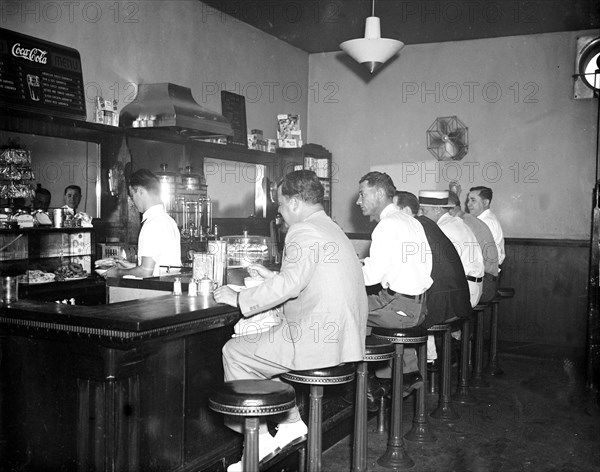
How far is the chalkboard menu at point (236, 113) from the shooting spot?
7.54 meters

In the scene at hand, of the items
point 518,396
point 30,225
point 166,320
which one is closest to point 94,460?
point 166,320

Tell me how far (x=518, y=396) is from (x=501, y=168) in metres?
3.43

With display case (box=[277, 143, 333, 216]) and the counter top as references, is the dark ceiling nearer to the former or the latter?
display case (box=[277, 143, 333, 216])

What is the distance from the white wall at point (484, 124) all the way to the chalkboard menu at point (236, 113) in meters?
1.91

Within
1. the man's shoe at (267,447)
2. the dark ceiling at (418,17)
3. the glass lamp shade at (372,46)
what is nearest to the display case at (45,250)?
the man's shoe at (267,447)

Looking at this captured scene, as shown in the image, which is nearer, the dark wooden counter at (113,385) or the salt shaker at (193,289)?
the dark wooden counter at (113,385)

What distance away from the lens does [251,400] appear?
268 centimetres

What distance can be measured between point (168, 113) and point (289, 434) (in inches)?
118

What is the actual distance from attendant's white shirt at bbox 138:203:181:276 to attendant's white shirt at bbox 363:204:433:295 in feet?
4.46

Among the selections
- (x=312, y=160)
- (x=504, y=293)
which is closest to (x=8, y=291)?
(x=504, y=293)

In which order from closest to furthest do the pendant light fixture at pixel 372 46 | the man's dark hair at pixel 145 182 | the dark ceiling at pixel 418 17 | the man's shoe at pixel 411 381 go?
the man's shoe at pixel 411 381 → the man's dark hair at pixel 145 182 → the pendant light fixture at pixel 372 46 → the dark ceiling at pixel 418 17

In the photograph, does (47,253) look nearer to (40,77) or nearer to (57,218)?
(57,218)

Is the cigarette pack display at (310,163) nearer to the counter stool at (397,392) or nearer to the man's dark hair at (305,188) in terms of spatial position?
the counter stool at (397,392)

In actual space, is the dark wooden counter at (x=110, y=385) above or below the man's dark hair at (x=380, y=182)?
below
